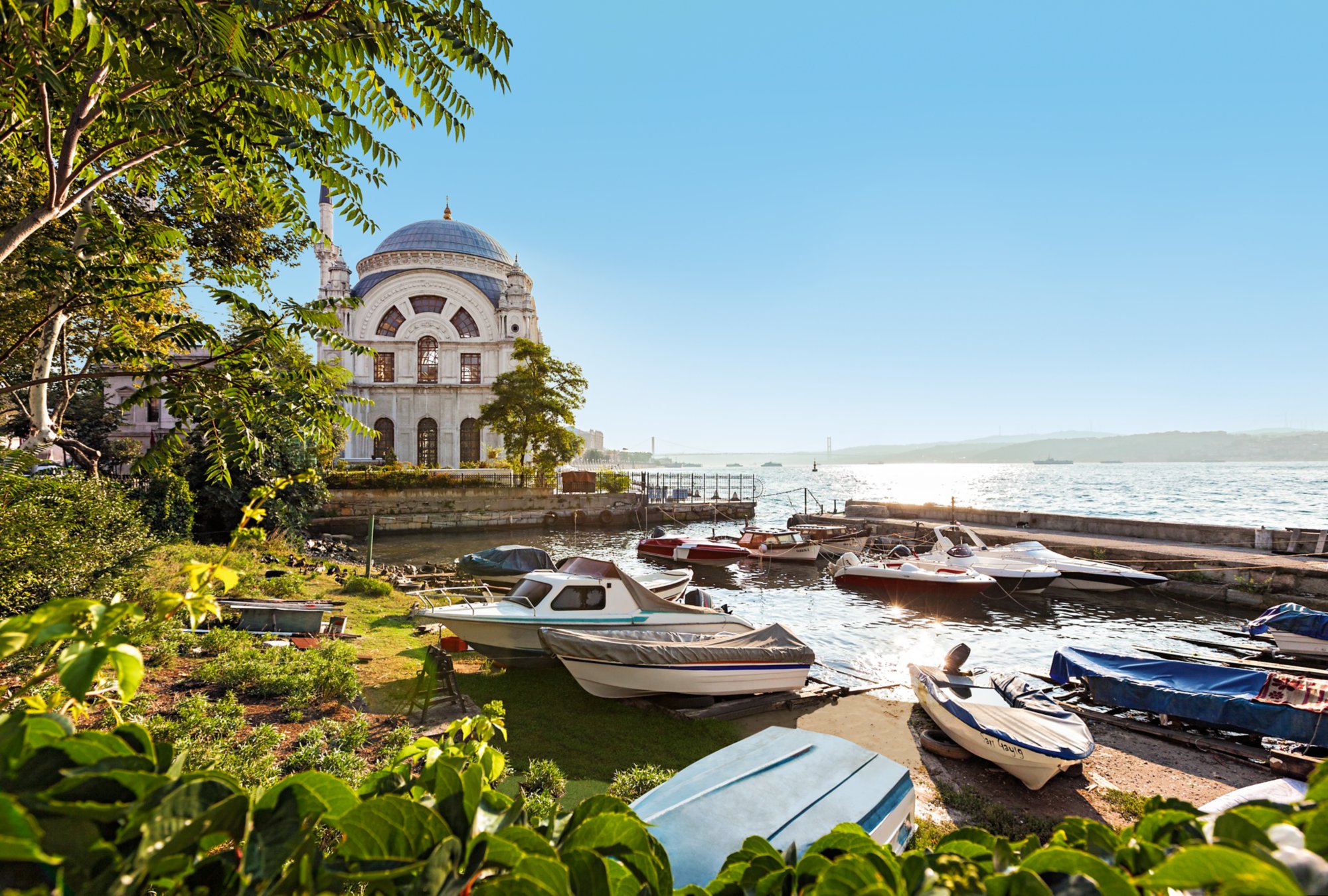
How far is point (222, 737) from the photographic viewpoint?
633 centimetres

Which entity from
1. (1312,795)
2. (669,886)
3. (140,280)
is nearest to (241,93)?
(140,280)

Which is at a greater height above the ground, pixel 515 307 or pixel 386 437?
pixel 515 307

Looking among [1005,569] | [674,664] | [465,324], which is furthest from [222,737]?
[465,324]

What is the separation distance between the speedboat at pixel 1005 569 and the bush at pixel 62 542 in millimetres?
22532

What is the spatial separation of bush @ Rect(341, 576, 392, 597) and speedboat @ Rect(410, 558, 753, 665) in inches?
236

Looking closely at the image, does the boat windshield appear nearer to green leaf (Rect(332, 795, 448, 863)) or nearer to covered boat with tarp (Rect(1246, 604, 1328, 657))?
green leaf (Rect(332, 795, 448, 863))

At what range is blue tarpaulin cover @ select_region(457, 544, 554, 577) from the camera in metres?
18.0

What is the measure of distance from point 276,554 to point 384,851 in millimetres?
21375

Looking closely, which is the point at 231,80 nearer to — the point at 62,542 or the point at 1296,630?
the point at 62,542

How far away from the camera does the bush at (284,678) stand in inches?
309

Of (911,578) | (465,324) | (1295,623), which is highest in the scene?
(465,324)

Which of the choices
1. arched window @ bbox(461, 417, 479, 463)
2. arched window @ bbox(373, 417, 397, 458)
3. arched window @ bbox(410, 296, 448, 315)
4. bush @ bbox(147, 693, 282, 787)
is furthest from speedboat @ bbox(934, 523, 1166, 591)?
arched window @ bbox(410, 296, 448, 315)

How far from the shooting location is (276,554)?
731 inches

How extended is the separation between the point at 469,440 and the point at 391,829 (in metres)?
53.1
